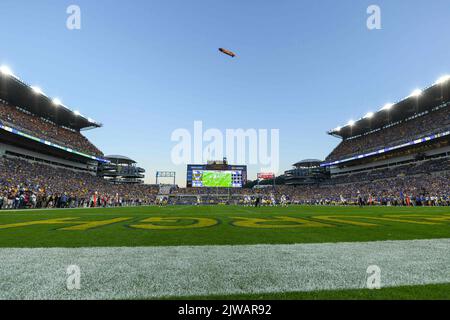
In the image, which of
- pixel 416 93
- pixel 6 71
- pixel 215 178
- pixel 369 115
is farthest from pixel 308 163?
pixel 6 71

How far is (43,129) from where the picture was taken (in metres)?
45.5

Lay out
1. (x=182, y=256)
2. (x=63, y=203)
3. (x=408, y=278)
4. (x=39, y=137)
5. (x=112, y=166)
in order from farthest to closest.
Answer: (x=112, y=166) → (x=39, y=137) → (x=63, y=203) → (x=182, y=256) → (x=408, y=278)

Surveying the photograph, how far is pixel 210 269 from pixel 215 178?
58.0m

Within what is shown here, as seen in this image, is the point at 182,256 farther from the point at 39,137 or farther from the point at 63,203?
the point at 39,137

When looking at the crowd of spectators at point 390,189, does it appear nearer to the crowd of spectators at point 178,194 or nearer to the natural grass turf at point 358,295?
the crowd of spectators at point 178,194

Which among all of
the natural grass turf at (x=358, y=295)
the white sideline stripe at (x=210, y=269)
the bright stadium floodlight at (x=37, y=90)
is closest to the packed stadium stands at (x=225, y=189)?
the bright stadium floodlight at (x=37, y=90)

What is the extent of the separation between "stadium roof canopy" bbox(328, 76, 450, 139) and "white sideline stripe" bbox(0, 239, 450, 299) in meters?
49.4

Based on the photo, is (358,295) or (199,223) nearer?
(358,295)

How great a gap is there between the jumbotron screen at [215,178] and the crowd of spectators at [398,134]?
28290mm

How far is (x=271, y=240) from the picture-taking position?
548cm

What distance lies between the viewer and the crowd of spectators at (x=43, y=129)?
37875mm

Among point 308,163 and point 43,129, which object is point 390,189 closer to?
point 308,163

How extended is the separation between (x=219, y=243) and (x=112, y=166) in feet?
289
